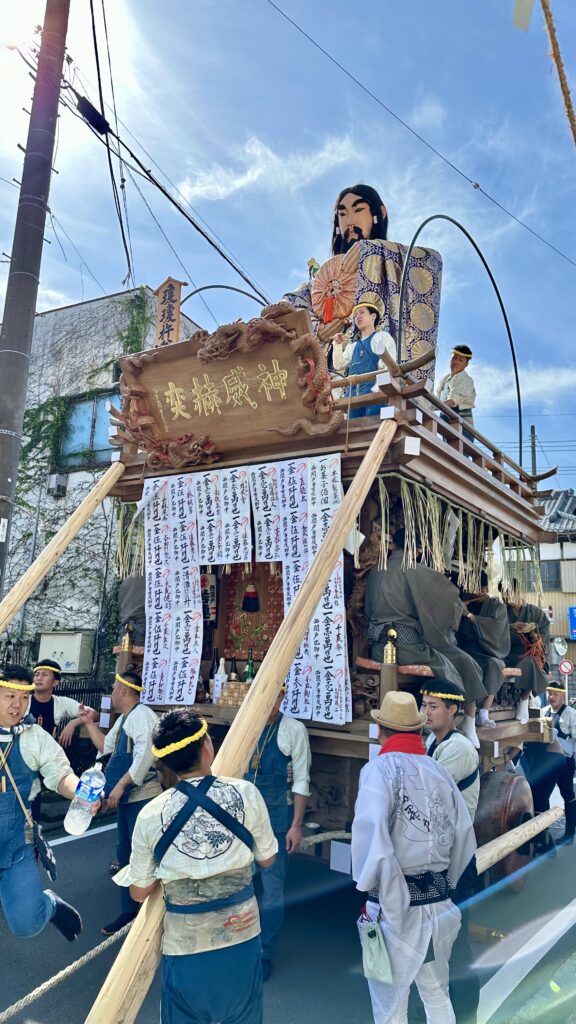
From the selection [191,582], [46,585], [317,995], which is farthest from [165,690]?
[46,585]

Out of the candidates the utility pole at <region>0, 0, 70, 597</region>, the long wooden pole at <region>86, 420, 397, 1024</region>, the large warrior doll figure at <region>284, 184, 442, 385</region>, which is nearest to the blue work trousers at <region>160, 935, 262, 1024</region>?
the long wooden pole at <region>86, 420, 397, 1024</region>

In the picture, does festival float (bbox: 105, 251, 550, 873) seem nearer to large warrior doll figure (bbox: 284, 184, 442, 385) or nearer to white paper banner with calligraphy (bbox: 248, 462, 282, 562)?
white paper banner with calligraphy (bbox: 248, 462, 282, 562)

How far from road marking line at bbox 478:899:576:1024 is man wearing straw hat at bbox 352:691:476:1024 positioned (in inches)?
40.7

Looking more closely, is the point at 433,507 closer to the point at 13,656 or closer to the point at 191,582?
the point at 191,582

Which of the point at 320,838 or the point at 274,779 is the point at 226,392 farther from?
the point at 320,838

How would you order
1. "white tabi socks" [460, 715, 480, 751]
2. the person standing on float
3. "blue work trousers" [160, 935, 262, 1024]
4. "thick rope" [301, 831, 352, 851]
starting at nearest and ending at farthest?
"blue work trousers" [160, 935, 262, 1024] → "thick rope" [301, 831, 352, 851] → "white tabi socks" [460, 715, 480, 751] → the person standing on float

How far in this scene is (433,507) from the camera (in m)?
5.37

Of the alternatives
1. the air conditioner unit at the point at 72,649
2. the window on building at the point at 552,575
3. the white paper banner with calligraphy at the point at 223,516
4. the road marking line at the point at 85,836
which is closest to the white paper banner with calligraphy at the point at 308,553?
the white paper banner with calligraphy at the point at 223,516

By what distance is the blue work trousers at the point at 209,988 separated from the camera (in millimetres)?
2299

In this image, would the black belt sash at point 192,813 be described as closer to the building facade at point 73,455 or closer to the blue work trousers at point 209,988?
the blue work trousers at point 209,988

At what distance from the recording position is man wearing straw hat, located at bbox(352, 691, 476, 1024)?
2812mm

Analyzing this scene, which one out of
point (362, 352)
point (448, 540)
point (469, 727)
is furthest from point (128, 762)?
point (362, 352)

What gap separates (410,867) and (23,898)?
206 cm

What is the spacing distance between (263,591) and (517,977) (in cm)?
373
